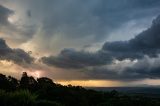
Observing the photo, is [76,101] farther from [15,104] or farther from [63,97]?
[15,104]

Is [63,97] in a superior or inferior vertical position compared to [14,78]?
inferior

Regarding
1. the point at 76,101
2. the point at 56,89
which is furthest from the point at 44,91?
the point at 76,101

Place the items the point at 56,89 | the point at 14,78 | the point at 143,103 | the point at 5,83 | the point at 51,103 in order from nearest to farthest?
1. the point at 51,103
2. the point at 143,103
3. the point at 56,89
4. the point at 5,83
5. the point at 14,78

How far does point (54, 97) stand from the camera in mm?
43250

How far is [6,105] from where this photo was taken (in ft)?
122

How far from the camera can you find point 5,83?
50.7 m

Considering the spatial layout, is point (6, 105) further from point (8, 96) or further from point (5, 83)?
point (5, 83)

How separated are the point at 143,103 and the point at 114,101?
3.44 m

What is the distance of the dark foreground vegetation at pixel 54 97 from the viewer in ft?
127

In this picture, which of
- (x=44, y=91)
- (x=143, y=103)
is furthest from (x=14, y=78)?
(x=143, y=103)

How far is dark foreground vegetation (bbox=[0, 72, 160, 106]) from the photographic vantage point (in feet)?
127

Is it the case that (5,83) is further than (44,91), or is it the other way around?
(5,83)

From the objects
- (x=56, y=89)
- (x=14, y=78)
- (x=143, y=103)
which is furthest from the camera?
(x=14, y=78)

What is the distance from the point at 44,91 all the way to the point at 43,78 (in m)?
11.4
